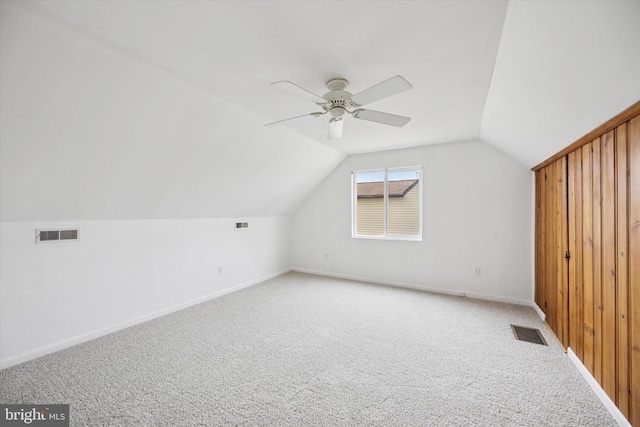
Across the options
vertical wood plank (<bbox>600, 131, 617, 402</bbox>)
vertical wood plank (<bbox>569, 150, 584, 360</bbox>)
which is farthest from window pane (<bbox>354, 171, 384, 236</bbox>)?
vertical wood plank (<bbox>600, 131, 617, 402</bbox>)

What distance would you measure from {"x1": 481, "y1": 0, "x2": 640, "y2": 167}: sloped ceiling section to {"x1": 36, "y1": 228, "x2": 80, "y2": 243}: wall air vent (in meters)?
3.79

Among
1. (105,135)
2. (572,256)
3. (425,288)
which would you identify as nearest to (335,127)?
(105,135)

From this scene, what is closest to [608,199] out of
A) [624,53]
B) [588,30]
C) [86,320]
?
[624,53]

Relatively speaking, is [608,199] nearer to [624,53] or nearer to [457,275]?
[624,53]

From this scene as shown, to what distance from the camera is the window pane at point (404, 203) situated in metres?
4.45

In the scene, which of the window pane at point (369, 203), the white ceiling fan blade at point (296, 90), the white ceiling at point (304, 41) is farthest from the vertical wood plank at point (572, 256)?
the window pane at point (369, 203)

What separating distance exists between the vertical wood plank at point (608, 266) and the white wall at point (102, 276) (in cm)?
412

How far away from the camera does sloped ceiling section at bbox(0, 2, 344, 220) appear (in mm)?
1595

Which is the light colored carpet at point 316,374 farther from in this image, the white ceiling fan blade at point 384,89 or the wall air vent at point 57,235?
the white ceiling fan blade at point 384,89

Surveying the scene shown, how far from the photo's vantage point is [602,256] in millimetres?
1838

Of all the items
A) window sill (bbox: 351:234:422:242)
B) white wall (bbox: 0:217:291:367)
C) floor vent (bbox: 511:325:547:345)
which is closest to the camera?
white wall (bbox: 0:217:291:367)

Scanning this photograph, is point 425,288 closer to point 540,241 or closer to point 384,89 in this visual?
point 540,241

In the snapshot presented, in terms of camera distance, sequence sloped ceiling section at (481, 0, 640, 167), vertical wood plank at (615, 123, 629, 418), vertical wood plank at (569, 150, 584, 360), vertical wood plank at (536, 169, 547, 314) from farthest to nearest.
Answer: vertical wood plank at (536, 169, 547, 314)
vertical wood plank at (569, 150, 584, 360)
vertical wood plank at (615, 123, 629, 418)
sloped ceiling section at (481, 0, 640, 167)

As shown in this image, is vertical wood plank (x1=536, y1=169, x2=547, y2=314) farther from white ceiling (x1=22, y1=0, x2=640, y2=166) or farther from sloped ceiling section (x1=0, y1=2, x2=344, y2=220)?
sloped ceiling section (x1=0, y1=2, x2=344, y2=220)
